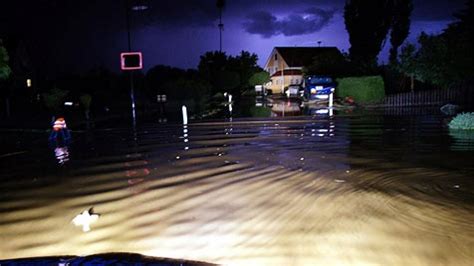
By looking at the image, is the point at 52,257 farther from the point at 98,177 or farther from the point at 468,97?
the point at 468,97

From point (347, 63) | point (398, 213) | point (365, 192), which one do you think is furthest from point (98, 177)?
point (347, 63)

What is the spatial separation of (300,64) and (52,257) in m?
73.8

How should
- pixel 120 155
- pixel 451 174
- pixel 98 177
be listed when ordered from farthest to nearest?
pixel 120 155
pixel 98 177
pixel 451 174

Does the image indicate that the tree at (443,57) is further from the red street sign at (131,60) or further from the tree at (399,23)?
the tree at (399,23)

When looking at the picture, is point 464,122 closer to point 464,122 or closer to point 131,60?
point 464,122

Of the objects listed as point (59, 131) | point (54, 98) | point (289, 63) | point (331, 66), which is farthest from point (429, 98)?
point (289, 63)

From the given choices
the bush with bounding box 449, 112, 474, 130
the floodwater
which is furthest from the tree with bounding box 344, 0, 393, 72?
the floodwater

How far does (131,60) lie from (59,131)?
27.3 feet

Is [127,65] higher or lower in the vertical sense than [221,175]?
higher

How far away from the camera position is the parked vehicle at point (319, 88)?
1442 inches

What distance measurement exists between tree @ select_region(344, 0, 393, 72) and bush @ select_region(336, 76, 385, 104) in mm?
18675

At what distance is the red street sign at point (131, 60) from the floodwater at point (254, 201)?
35.3 feet

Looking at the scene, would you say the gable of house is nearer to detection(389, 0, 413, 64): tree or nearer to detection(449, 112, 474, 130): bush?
detection(389, 0, 413, 64): tree

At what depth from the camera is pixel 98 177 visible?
9.74 m
